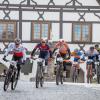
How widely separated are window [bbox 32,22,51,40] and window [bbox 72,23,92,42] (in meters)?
1.62

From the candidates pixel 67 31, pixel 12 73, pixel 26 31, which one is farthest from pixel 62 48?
pixel 67 31

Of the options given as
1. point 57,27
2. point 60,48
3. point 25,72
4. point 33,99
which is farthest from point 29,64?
point 33,99

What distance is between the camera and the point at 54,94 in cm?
1758

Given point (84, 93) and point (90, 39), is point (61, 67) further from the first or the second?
point (90, 39)

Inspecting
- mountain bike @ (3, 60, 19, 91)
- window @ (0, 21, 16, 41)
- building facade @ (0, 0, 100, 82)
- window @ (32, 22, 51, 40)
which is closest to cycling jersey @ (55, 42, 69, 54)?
mountain bike @ (3, 60, 19, 91)

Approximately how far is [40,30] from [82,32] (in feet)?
8.50

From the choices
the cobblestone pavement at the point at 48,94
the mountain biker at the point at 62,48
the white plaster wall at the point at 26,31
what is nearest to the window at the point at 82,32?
the white plaster wall at the point at 26,31

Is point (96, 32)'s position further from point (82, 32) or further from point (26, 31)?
point (26, 31)

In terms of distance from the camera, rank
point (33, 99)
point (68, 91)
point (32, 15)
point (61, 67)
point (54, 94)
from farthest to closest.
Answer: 1. point (32, 15)
2. point (61, 67)
3. point (68, 91)
4. point (54, 94)
5. point (33, 99)

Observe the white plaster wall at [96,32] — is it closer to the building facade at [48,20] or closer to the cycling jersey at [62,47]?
the building facade at [48,20]

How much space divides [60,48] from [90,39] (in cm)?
1582

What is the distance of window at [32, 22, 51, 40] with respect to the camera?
1494 inches

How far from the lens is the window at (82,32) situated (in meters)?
38.1

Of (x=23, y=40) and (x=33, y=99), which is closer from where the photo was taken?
(x=33, y=99)
